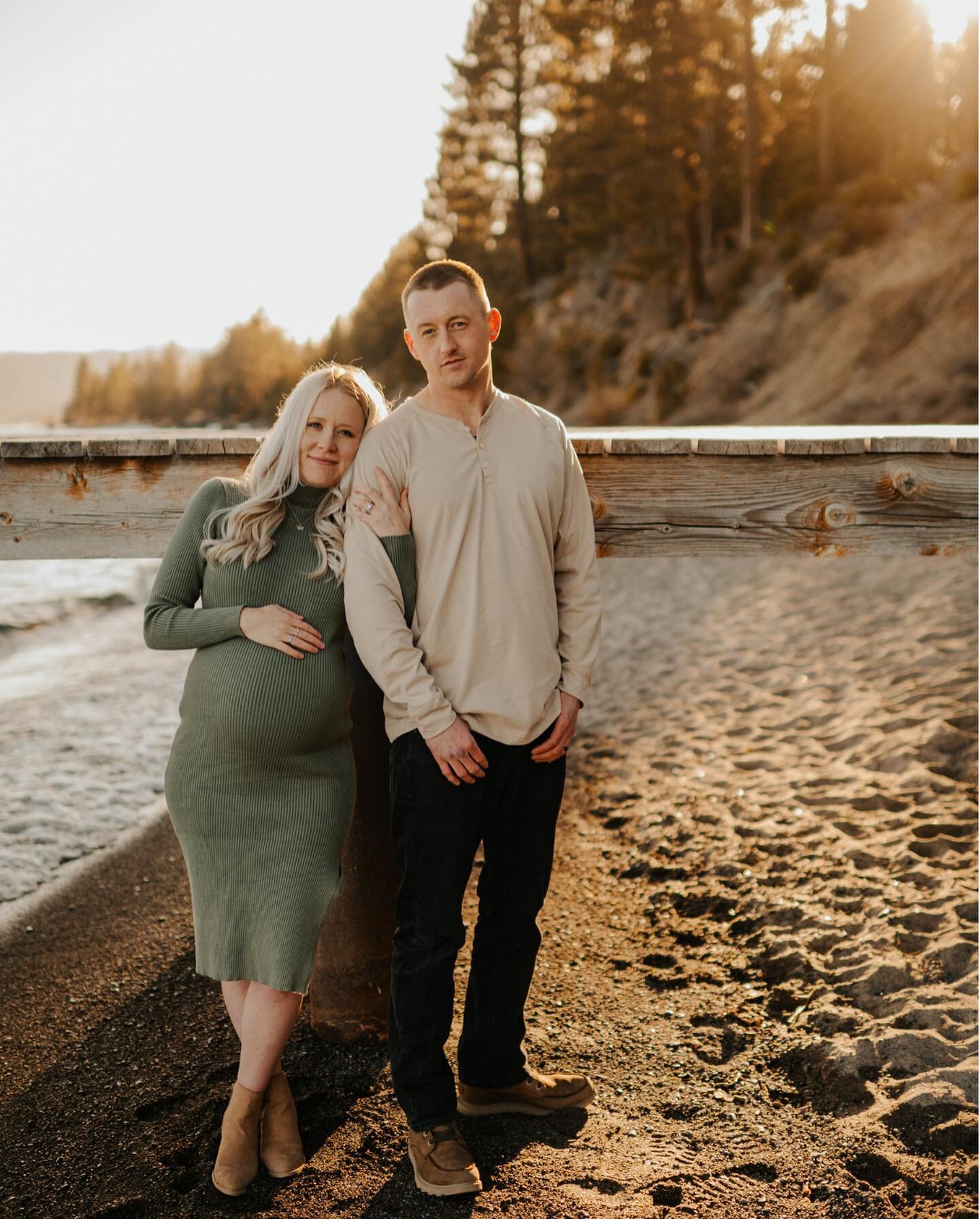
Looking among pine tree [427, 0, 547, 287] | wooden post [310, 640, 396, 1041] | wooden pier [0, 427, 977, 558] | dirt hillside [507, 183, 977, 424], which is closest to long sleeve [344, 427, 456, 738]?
wooden post [310, 640, 396, 1041]

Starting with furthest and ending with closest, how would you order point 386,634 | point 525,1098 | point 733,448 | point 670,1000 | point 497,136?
point 497,136 < point 670,1000 < point 733,448 < point 525,1098 < point 386,634

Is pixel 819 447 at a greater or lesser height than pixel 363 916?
greater

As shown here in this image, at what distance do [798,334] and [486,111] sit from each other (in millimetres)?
24855

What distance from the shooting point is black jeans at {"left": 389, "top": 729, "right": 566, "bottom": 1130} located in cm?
272

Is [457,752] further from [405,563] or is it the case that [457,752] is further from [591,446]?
[591,446]

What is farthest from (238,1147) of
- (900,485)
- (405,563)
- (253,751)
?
(900,485)

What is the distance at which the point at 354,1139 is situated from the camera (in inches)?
118

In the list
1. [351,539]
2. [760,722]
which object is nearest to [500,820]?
[351,539]

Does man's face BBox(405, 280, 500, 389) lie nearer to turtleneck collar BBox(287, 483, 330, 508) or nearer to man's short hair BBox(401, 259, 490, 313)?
man's short hair BBox(401, 259, 490, 313)

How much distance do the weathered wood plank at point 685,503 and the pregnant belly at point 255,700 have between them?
863 millimetres

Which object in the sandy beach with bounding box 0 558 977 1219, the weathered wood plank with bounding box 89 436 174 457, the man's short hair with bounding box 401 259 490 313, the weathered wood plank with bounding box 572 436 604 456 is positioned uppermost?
the man's short hair with bounding box 401 259 490 313

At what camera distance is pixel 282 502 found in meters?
2.78

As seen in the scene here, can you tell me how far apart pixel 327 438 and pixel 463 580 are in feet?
1.74

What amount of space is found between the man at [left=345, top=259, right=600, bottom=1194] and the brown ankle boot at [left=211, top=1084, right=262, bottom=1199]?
Answer: 390 mm
